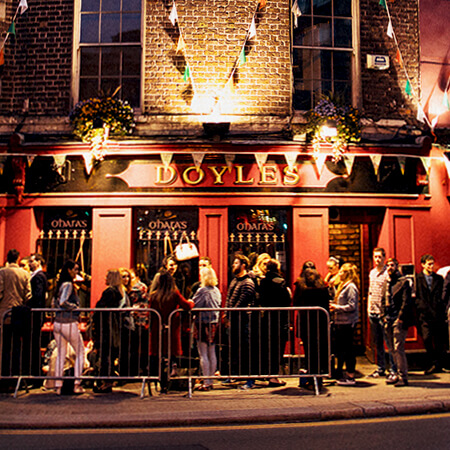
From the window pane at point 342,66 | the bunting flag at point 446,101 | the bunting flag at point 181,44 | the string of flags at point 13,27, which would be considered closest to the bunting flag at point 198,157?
the bunting flag at point 181,44

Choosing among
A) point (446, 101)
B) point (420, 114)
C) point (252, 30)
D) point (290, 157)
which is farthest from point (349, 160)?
point (252, 30)

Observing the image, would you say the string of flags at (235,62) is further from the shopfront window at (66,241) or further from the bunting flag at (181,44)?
the shopfront window at (66,241)

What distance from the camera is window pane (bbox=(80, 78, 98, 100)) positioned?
1105 cm

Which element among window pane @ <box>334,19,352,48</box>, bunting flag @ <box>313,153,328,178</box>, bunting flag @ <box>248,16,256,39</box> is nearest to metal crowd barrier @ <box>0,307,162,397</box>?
bunting flag @ <box>313,153,328,178</box>

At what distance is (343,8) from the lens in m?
11.4

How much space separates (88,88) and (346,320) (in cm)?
650

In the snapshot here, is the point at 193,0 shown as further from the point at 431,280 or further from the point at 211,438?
the point at 211,438

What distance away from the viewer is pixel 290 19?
11078mm

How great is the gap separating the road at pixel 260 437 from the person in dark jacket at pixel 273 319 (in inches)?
79.3

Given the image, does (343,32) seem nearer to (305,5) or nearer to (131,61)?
(305,5)

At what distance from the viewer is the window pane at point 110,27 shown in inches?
440

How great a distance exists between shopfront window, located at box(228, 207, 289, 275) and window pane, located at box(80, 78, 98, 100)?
351 centimetres

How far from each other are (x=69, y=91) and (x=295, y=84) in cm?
433

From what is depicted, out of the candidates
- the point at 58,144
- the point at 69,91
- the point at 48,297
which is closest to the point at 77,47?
the point at 69,91
